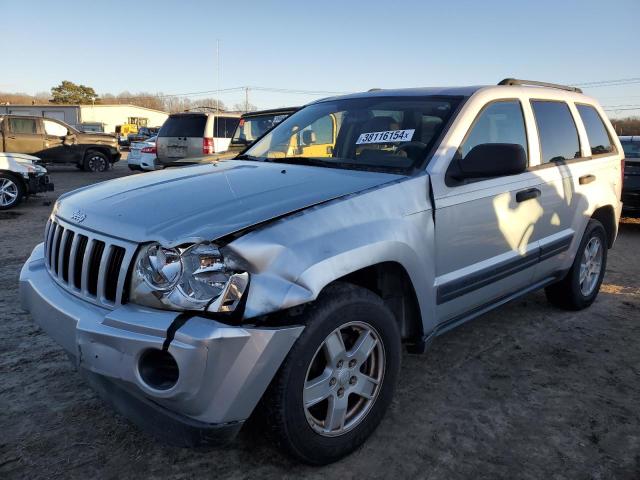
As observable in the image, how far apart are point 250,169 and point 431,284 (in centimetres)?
129

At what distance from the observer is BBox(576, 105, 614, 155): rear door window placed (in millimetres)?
4329

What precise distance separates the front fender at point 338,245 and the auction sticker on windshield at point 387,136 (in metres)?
0.48

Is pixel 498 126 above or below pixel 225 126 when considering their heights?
above

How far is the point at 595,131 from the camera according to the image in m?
4.45

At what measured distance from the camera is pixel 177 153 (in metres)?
11.9

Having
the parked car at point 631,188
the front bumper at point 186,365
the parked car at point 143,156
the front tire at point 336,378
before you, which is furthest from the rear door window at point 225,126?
A: the front bumper at point 186,365

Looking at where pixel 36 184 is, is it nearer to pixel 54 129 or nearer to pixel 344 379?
pixel 54 129

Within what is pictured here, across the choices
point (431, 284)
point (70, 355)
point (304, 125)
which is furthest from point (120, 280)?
point (304, 125)

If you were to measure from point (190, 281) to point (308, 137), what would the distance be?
1993 mm

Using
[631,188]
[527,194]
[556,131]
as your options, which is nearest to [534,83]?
[556,131]

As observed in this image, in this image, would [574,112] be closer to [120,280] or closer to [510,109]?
[510,109]

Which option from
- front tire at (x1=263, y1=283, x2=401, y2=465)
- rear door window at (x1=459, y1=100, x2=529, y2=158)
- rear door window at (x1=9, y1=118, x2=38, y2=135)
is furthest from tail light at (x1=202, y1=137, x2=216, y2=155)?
front tire at (x1=263, y1=283, x2=401, y2=465)

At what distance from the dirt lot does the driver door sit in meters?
0.47

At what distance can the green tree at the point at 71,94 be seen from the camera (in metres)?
76.2
